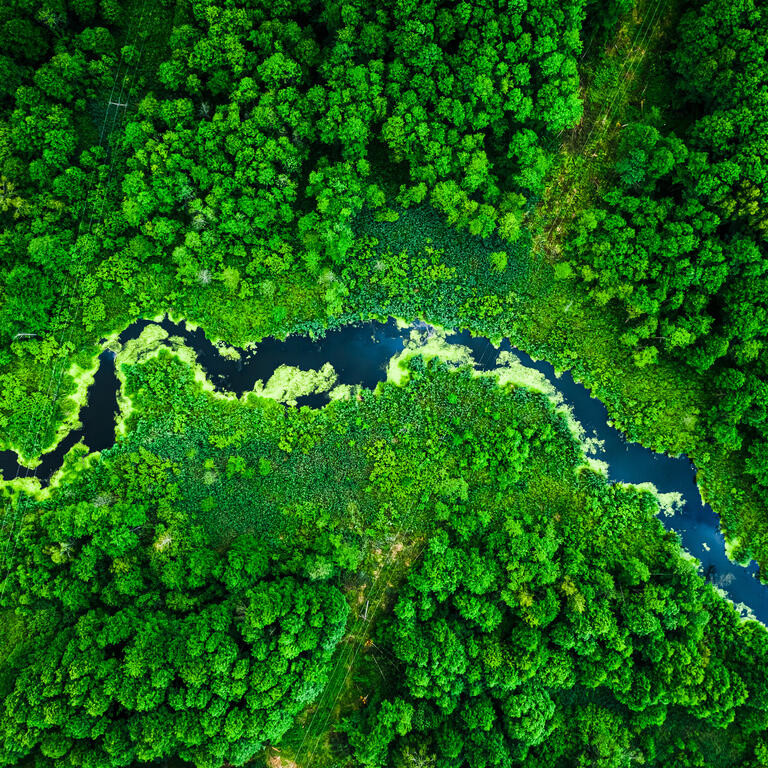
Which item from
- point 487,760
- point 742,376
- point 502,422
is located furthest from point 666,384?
point 487,760

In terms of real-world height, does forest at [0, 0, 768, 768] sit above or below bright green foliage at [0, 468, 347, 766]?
above

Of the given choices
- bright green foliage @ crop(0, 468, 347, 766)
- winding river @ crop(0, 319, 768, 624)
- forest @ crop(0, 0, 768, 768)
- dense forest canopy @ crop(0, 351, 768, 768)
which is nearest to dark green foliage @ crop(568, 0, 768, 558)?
forest @ crop(0, 0, 768, 768)

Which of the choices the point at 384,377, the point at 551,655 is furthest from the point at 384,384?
the point at 551,655

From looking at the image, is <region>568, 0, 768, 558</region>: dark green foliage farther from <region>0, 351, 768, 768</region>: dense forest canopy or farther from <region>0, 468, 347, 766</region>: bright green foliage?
<region>0, 468, 347, 766</region>: bright green foliage

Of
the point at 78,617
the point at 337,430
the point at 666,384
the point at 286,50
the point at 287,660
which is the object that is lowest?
the point at 78,617

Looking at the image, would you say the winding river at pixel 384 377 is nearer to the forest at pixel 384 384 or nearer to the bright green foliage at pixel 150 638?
the forest at pixel 384 384

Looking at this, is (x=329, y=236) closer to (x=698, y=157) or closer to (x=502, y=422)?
(x=502, y=422)
